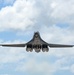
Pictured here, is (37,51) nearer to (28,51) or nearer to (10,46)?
(28,51)

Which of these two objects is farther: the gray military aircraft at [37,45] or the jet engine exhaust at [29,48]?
the jet engine exhaust at [29,48]

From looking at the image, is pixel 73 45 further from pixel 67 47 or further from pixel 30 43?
pixel 30 43

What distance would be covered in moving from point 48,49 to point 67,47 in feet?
23.8

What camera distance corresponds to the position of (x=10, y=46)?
134125 mm

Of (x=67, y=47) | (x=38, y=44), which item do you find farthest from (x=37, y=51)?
(x=67, y=47)

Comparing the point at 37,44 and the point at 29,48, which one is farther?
the point at 29,48

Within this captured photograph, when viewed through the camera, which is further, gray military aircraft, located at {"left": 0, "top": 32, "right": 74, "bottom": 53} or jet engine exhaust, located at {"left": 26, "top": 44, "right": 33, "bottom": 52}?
jet engine exhaust, located at {"left": 26, "top": 44, "right": 33, "bottom": 52}

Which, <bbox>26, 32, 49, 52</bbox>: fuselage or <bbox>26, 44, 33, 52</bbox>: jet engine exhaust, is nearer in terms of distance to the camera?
<bbox>26, 32, 49, 52</bbox>: fuselage

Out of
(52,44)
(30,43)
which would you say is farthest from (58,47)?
(30,43)

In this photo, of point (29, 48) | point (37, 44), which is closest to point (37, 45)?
point (37, 44)

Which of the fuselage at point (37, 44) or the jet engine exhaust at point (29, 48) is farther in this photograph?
the jet engine exhaust at point (29, 48)

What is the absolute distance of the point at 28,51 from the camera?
13012cm

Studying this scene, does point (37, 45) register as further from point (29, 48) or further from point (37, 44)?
point (29, 48)

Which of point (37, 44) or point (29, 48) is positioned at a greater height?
point (37, 44)
